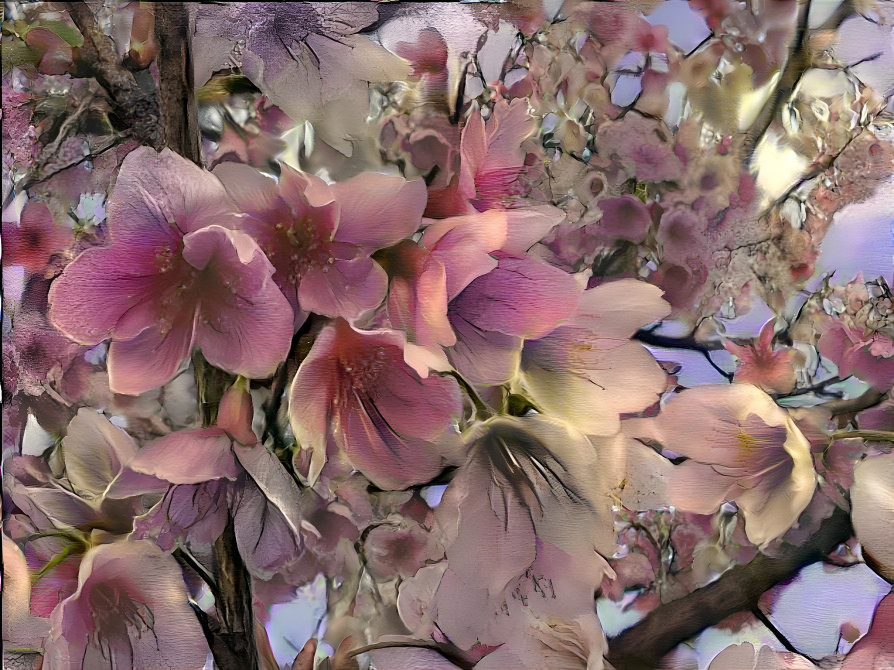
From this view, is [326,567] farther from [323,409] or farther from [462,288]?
[462,288]

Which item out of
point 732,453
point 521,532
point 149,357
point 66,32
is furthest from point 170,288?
point 732,453

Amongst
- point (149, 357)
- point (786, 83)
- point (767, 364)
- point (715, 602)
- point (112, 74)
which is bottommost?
point (715, 602)

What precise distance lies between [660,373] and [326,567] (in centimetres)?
43

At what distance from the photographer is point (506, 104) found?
655mm

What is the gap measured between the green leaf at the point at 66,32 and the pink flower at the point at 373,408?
425mm

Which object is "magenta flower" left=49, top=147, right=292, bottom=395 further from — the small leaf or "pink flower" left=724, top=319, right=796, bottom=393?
"pink flower" left=724, top=319, right=796, bottom=393

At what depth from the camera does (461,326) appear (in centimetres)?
64

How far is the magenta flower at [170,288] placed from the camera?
0.64 m

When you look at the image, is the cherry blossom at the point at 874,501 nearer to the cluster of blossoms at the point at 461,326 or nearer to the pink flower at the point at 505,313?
the cluster of blossoms at the point at 461,326

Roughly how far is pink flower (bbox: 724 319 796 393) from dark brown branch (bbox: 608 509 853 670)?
16 cm

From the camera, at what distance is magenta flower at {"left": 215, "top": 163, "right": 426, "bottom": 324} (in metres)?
0.64

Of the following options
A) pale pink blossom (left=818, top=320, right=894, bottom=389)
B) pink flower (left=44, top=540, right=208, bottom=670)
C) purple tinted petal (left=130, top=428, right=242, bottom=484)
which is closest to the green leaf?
purple tinted petal (left=130, top=428, right=242, bottom=484)

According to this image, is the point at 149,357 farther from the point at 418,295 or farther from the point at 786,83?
the point at 786,83

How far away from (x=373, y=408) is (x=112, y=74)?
18.4 inches
